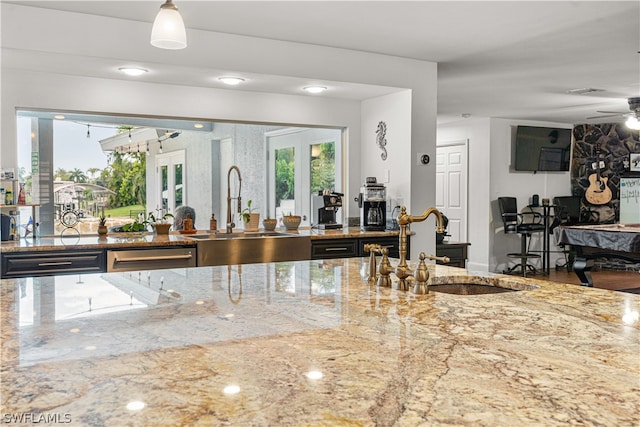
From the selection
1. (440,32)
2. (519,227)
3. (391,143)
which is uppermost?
(440,32)

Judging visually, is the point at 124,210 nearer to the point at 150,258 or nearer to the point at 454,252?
the point at 150,258

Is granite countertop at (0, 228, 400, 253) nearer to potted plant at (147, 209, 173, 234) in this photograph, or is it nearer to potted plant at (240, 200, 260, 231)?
potted plant at (147, 209, 173, 234)

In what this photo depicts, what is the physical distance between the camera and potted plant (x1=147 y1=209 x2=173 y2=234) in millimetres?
4516

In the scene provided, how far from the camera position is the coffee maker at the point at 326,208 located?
5.16 meters

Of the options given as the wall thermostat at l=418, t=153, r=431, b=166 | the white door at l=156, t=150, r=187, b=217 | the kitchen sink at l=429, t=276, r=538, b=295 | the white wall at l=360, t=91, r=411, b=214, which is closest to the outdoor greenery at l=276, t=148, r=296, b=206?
the white wall at l=360, t=91, r=411, b=214

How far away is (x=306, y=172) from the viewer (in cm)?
582

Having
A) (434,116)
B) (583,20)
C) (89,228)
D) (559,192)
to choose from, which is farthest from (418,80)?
(559,192)

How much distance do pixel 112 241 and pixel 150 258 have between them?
30cm

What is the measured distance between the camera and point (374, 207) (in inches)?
198

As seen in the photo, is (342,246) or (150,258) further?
(342,246)

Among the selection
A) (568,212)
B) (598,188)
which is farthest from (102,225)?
(598,188)

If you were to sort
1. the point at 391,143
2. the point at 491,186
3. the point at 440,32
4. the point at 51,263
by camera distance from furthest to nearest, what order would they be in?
1. the point at 491,186
2. the point at 391,143
3. the point at 440,32
4. the point at 51,263

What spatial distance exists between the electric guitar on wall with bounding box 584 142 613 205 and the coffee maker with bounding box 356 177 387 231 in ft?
18.8

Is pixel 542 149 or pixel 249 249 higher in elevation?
pixel 542 149
